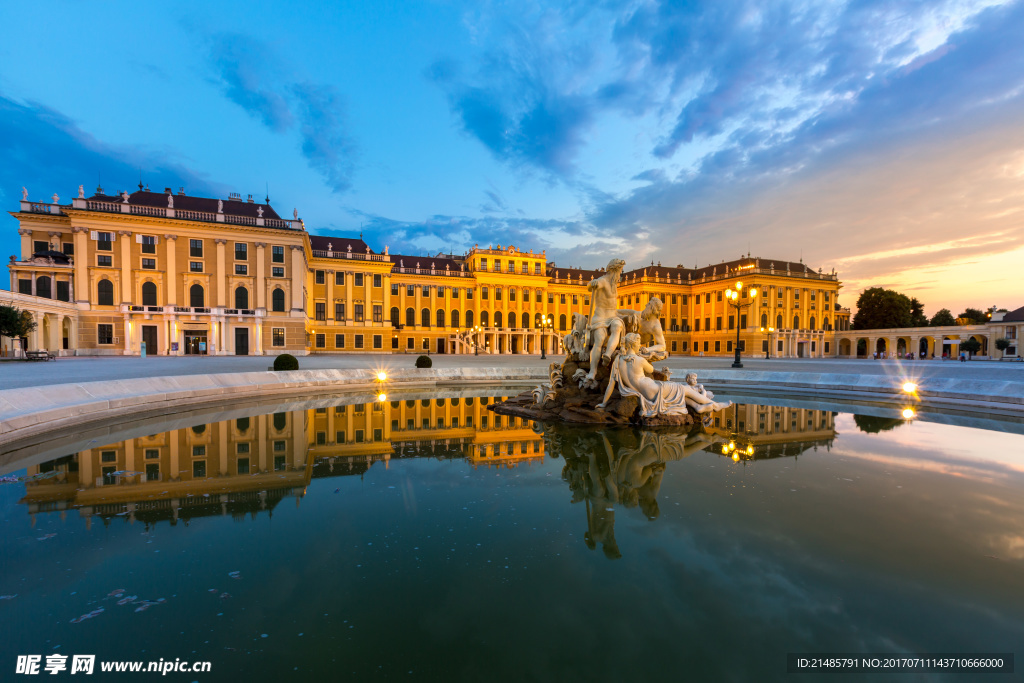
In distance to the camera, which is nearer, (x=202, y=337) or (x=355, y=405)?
(x=355, y=405)

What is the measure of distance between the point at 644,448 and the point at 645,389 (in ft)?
7.78

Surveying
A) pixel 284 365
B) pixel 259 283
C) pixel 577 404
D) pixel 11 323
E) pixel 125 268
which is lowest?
pixel 577 404

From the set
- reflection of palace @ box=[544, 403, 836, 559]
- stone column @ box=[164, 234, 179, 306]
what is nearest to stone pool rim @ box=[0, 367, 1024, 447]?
reflection of palace @ box=[544, 403, 836, 559]

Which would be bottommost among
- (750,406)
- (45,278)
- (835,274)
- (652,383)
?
(750,406)

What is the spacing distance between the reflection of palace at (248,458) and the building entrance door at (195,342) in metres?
36.4

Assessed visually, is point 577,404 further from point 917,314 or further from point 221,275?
point 917,314

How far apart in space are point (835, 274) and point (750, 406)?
71.5 meters

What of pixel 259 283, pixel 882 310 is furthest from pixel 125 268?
pixel 882 310

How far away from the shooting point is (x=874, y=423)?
9633 mm

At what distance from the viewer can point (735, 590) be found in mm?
3115

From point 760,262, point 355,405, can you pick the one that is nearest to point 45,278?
point 355,405

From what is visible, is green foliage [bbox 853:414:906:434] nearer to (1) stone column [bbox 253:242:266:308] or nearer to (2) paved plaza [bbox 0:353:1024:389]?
(2) paved plaza [bbox 0:353:1024:389]

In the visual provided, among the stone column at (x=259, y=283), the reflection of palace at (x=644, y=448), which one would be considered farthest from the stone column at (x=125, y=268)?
the reflection of palace at (x=644, y=448)

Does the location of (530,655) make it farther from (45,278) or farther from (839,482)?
(45,278)
